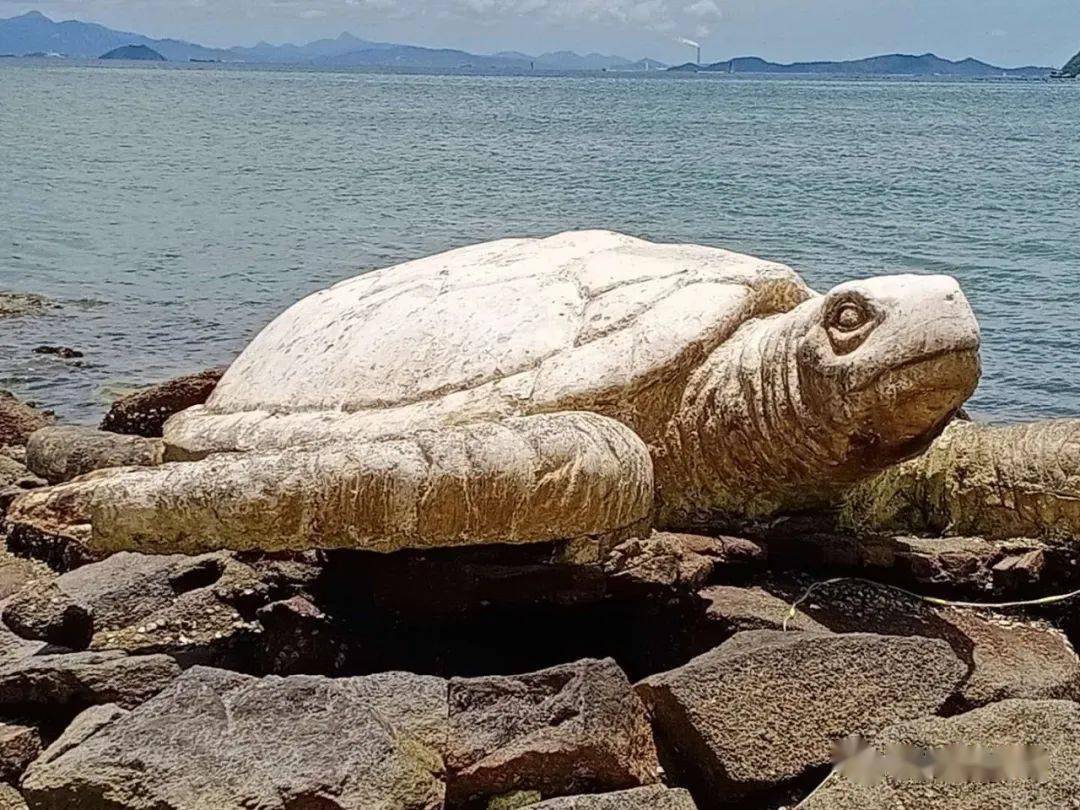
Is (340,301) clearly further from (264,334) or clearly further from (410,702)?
(410,702)

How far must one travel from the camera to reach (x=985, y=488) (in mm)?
4645

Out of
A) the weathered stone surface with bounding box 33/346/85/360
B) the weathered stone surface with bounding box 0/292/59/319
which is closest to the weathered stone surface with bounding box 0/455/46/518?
the weathered stone surface with bounding box 33/346/85/360

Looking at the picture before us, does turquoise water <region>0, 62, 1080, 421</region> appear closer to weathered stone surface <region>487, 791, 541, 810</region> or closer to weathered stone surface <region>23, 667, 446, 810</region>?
weathered stone surface <region>23, 667, 446, 810</region>

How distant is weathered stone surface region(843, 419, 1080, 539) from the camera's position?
4516 mm

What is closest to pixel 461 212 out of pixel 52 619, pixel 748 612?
pixel 52 619

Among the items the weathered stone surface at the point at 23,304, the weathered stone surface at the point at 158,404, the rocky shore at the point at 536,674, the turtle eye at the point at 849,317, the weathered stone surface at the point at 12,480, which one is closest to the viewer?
the rocky shore at the point at 536,674

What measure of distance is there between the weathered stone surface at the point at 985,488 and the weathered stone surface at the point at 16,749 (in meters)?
3.02

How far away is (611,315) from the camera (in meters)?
4.67

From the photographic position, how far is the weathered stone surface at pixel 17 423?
7750mm

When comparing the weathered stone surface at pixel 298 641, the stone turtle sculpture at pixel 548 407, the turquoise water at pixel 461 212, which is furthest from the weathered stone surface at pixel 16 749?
the turquoise water at pixel 461 212

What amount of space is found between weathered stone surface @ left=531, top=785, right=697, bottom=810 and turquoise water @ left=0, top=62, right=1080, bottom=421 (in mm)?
7887

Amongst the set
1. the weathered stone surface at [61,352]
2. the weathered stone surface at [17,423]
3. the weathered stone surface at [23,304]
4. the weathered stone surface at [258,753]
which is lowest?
the weathered stone surface at [23,304]

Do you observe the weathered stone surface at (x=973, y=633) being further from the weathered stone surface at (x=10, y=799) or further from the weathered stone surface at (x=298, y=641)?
the weathered stone surface at (x=10, y=799)

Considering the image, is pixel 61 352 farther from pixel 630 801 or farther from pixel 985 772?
pixel 985 772
